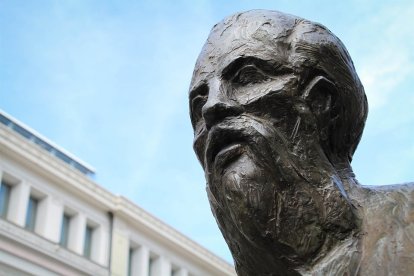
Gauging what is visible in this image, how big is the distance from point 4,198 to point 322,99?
1523cm

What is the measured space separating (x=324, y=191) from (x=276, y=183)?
0.13m

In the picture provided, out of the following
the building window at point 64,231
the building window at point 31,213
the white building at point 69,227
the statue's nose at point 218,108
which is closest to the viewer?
the statue's nose at point 218,108

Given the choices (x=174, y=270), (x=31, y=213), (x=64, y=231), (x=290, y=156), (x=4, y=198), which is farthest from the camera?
(x=174, y=270)

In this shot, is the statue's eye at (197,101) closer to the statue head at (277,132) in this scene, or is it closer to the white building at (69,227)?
the statue head at (277,132)

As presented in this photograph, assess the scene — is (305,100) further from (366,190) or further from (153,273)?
(153,273)

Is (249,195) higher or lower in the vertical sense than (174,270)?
lower

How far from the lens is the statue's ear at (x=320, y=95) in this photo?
1.64 m

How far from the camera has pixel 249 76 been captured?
1.67 meters

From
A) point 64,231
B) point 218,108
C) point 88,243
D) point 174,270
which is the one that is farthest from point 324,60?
point 174,270

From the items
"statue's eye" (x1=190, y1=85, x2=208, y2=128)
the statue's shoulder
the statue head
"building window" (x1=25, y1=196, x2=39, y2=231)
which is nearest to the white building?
"building window" (x1=25, y1=196, x2=39, y2=231)

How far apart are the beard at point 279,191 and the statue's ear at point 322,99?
59mm

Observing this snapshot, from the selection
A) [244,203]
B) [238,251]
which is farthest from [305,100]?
[238,251]

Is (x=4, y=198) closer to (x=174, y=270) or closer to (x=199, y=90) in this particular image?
(x=174, y=270)

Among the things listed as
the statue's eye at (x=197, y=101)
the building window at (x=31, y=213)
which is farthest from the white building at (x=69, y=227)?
the statue's eye at (x=197, y=101)
